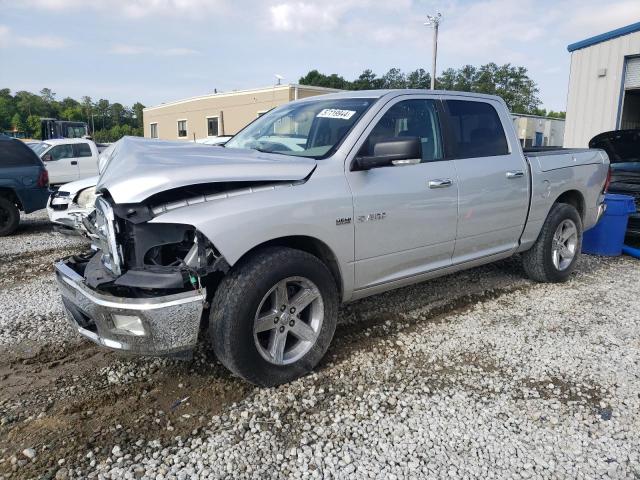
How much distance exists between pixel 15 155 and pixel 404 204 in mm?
7812

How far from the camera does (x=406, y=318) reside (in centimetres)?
434

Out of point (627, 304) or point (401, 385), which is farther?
point (627, 304)

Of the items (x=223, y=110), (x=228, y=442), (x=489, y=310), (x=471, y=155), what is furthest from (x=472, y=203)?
(x=223, y=110)

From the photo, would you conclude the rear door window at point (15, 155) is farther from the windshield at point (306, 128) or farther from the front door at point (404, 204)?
the front door at point (404, 204)

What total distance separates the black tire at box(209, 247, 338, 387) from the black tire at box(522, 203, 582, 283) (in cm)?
303

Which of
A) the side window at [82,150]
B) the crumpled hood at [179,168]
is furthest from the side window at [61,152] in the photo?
the crumpled hood at [179,168]

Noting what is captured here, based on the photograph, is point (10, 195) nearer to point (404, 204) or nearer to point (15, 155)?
point (15, 155)

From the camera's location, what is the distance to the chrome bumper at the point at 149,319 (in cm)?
264

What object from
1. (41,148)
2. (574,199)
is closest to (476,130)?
(574,199)

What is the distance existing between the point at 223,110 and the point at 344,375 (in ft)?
116

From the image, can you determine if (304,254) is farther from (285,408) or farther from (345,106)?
(345,106)

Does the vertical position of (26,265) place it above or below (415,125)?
below

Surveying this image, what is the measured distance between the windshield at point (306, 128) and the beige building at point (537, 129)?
29879 mm

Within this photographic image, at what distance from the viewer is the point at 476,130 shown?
14.5 ft
